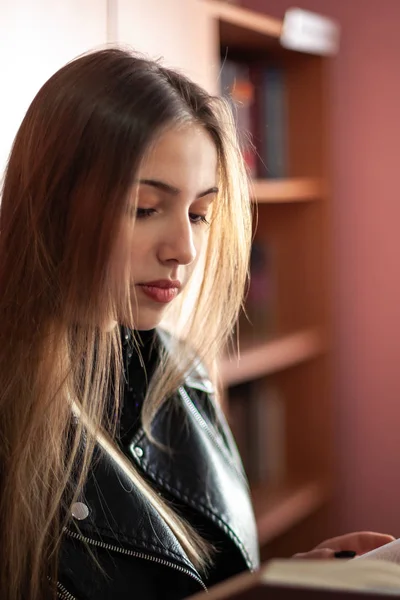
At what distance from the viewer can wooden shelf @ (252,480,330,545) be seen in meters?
2.20

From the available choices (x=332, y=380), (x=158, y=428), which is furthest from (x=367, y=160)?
(x=158, y=428)

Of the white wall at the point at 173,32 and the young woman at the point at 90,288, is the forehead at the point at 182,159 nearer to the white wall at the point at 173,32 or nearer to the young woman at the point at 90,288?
the young woman at the point at 90,288

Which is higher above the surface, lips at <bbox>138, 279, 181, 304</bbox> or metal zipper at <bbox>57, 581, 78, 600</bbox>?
lips at <bbox>138, 279, 181, 304</bbox>

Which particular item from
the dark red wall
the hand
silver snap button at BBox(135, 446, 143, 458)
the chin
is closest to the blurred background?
the dark red wall

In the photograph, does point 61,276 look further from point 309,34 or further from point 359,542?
point 309,34

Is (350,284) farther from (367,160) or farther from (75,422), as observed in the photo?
(75,422)

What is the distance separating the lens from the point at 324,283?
243 centimetres

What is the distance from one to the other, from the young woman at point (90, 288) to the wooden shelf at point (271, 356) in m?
0.95

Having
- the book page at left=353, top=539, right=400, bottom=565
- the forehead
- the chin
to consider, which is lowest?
the book page at left=353, top=539, right=400, bottom=565

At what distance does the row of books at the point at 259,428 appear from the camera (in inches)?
93.7

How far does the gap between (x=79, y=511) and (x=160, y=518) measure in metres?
0.11

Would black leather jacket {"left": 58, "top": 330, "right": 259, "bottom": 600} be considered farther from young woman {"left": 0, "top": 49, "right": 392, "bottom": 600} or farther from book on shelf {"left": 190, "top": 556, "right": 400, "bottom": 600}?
book on shelf {"left": 190, "top": 556, "right": 400, "bottom": 600}

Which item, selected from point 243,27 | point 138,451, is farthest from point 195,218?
point 243,27

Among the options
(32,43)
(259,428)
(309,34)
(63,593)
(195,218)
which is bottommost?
(259,428)
